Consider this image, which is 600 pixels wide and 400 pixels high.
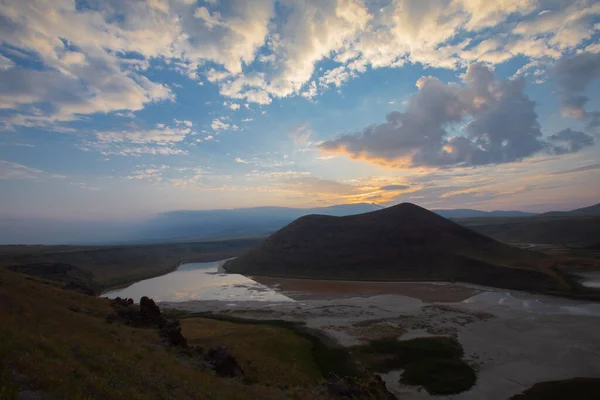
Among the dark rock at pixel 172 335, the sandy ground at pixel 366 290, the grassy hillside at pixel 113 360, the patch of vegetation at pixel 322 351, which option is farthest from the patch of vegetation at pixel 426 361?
the sandy ground at pixel 366 290

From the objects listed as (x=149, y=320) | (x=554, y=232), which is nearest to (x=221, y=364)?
(x=149, y=320)

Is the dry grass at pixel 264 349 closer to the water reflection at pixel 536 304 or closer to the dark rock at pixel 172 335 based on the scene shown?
the dark rock at pixel 172 335

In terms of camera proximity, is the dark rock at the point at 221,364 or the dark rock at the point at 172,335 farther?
the dark rock at the point at 172,335

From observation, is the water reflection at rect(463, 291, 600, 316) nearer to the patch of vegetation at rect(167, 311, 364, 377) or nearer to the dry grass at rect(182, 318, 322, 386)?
the patch of vegetation at rect(167, 311, 364, 377)

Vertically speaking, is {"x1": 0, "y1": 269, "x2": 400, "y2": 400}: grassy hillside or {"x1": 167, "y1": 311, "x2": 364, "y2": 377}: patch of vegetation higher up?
{"x1": 0, "y1": 269, "x2": 400, "y2": 400}: grassy hillside

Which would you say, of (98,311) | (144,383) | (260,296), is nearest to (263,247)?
(260,296)

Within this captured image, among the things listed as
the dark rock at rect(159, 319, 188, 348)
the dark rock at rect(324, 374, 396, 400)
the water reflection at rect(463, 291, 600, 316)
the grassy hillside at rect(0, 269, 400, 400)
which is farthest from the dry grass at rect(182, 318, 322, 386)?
the water reflection at rect(463, 291, 600, 316)
